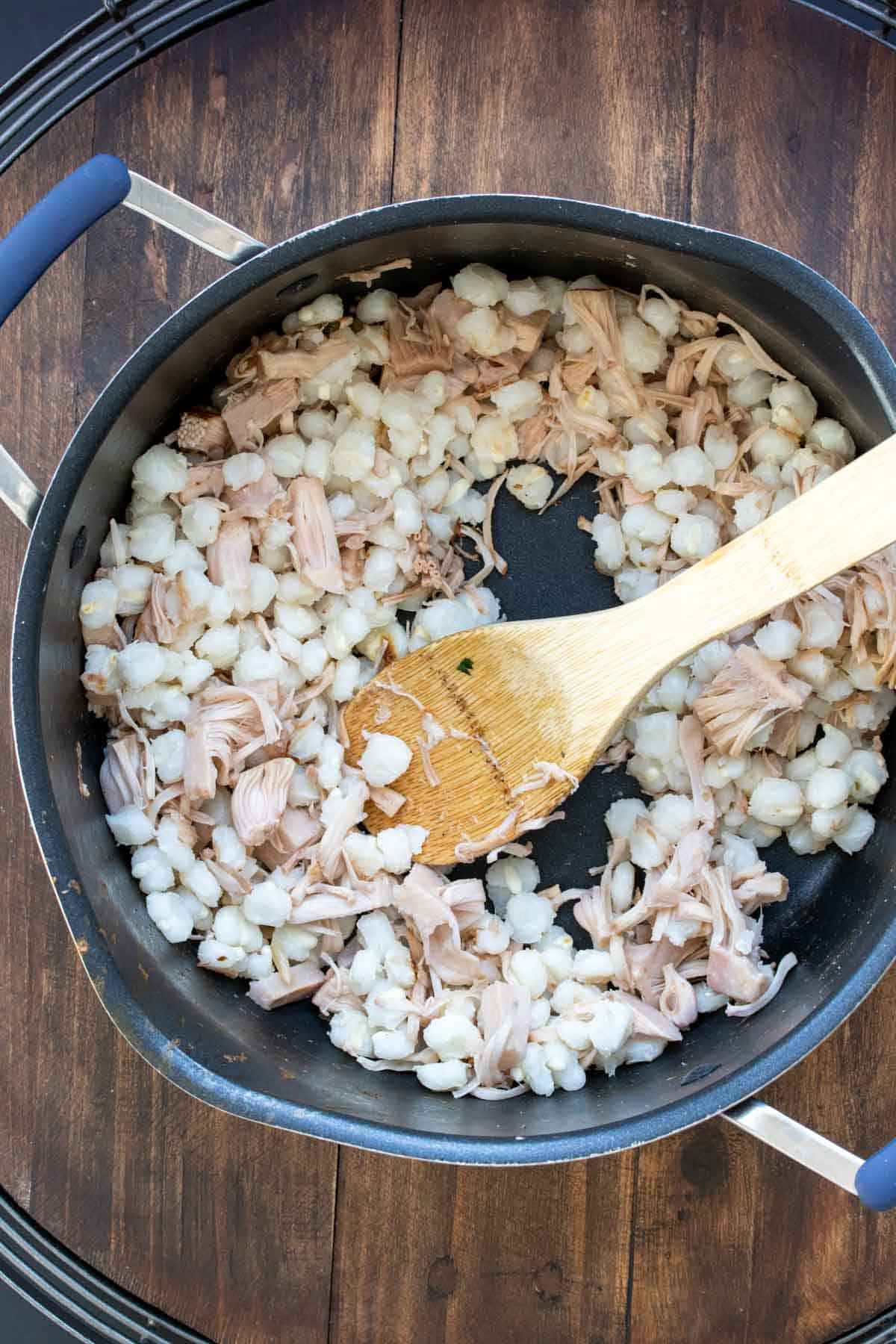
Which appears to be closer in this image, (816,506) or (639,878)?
(816,506)

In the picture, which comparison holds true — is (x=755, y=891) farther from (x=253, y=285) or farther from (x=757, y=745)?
(x=253, y=285)

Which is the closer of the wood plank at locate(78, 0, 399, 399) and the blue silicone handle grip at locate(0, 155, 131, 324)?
the blue silicone handle grip at locate(0, 155, 131, 324)

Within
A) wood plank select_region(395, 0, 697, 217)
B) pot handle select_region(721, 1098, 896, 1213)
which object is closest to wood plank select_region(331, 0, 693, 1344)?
wood plank select_region(395, 0, 697, 217)

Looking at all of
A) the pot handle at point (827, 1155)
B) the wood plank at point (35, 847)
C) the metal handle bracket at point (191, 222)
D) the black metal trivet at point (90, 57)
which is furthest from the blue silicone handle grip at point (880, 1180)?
the black metal trivet at point (90, 57)

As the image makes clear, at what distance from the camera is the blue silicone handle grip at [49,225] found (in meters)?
0.73

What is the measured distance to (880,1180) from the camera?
70 cm

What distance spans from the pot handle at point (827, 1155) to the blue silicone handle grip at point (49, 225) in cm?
68

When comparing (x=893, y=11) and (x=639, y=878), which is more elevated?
(x=893, y=11)

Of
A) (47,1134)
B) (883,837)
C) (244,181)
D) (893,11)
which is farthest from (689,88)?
(47,1134)

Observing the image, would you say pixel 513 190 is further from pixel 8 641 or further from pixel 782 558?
pixel 8 641

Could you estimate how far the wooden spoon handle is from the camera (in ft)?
2.50

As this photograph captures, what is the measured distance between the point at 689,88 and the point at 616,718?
0.50 m

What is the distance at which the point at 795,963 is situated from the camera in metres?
0.94

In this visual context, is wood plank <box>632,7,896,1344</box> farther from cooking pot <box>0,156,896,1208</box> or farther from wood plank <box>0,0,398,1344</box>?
wood plank <box>0,0,398,1344</box>
